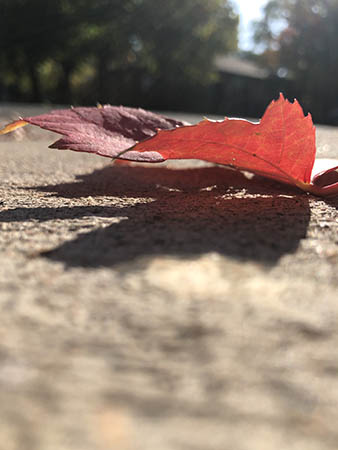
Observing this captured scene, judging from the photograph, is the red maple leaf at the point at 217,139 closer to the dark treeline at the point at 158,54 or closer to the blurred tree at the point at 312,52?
the dark treeline at the point at 158,54

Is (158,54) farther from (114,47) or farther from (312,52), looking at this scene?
(312,52)

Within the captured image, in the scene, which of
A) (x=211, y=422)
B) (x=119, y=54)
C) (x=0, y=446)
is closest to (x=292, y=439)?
(x=211, y=422)

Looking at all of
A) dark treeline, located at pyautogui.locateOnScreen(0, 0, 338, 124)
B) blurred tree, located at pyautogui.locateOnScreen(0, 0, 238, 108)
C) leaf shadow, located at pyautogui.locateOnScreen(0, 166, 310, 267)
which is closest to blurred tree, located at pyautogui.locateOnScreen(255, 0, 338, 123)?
dark treeline, located at pyautogui.locateOnScreen(0, 0, 338, 124)

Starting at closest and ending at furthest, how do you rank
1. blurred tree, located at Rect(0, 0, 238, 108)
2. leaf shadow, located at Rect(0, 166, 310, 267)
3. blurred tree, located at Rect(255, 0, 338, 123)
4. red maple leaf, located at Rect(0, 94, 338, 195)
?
1. leaf shadow, located at Rect(0, 166, 310, 267)
2. red maple leaf, located at Rect(0, 94, 338, 195)
3. blurred tree, located at Rect(0, 0, 238, 108)
4. blurred tree, located at Rect(255, 0, 338, 123)

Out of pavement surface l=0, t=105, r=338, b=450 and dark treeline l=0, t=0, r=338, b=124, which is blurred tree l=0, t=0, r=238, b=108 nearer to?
dark treeline l=0, t=0, r=338, b=124

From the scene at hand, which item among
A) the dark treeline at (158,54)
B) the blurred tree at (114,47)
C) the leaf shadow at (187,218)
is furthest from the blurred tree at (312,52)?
the leaf shadow at (187,218)

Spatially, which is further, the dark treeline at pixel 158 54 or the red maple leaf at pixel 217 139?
the dark treeline at pixel 158 54

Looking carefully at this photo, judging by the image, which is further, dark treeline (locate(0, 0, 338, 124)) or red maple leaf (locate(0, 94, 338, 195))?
dark treeline (locate(0, 0, 338, 124))
